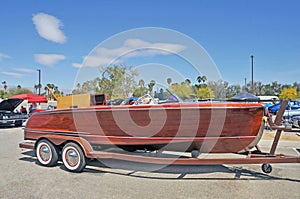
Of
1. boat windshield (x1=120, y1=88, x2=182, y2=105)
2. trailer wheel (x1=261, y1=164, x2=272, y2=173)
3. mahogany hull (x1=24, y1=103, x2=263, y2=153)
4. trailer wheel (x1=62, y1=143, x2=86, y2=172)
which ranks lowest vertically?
trailer wheel (x1=261, y1=164, x2=272, y2=173)

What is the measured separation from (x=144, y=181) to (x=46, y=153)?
2.35 meters

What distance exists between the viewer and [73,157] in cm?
486

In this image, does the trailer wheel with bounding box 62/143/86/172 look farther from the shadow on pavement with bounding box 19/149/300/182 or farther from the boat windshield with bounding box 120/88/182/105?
the boat windshield with bounding box 120/88/182/105

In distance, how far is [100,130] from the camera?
16.1 ft

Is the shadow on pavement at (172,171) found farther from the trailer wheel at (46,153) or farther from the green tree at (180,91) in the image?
the green tree at (180,91)

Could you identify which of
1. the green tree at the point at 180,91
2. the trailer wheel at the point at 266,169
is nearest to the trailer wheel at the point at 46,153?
the green tree at the point at 180,91

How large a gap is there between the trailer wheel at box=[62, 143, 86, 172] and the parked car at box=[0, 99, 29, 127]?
29.4ft

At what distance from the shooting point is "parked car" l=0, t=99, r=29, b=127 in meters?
12.2

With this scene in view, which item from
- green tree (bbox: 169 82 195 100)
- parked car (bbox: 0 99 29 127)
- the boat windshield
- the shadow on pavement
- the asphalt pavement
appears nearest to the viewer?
the asphalt pavement

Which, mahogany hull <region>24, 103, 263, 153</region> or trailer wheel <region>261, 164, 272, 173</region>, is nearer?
mahogany hull <region>24, 103, 263, 153</region>

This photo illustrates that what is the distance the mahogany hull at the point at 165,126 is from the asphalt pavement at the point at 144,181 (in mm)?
509

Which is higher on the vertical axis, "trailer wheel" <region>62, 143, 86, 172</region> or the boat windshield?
the boat windshield

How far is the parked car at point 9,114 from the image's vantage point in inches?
480

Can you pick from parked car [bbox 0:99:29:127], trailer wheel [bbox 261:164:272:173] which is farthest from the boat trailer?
parked car [bbox 0:99:29:127]
